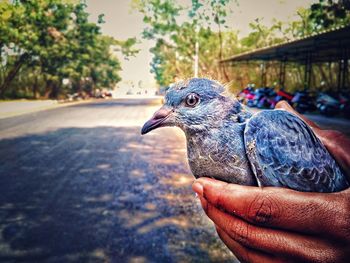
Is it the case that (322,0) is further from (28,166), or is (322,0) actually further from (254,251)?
(28,166)

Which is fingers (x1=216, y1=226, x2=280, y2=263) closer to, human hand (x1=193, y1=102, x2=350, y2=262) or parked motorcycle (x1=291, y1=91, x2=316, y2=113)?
human hand (x1=193, y1=102, x2=350, y2=262)

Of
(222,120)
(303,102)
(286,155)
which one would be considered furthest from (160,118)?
(303,102)

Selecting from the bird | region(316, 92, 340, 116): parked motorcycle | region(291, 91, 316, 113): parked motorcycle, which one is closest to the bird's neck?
the bird

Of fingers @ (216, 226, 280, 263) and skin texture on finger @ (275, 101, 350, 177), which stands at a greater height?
skin texture on finger @ (275, 101, 350, 177)

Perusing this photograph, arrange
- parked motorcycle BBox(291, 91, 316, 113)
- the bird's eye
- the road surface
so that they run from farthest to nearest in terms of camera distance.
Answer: parked motorcycle BBox(291, 91, 316, 113)
the road surface
the bird's eye

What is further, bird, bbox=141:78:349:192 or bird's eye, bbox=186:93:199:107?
bird's eye, bbox=186:93:199:107

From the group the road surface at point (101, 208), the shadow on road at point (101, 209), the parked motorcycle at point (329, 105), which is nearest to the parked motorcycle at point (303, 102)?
the parked motorcycle at point (329, 105)
